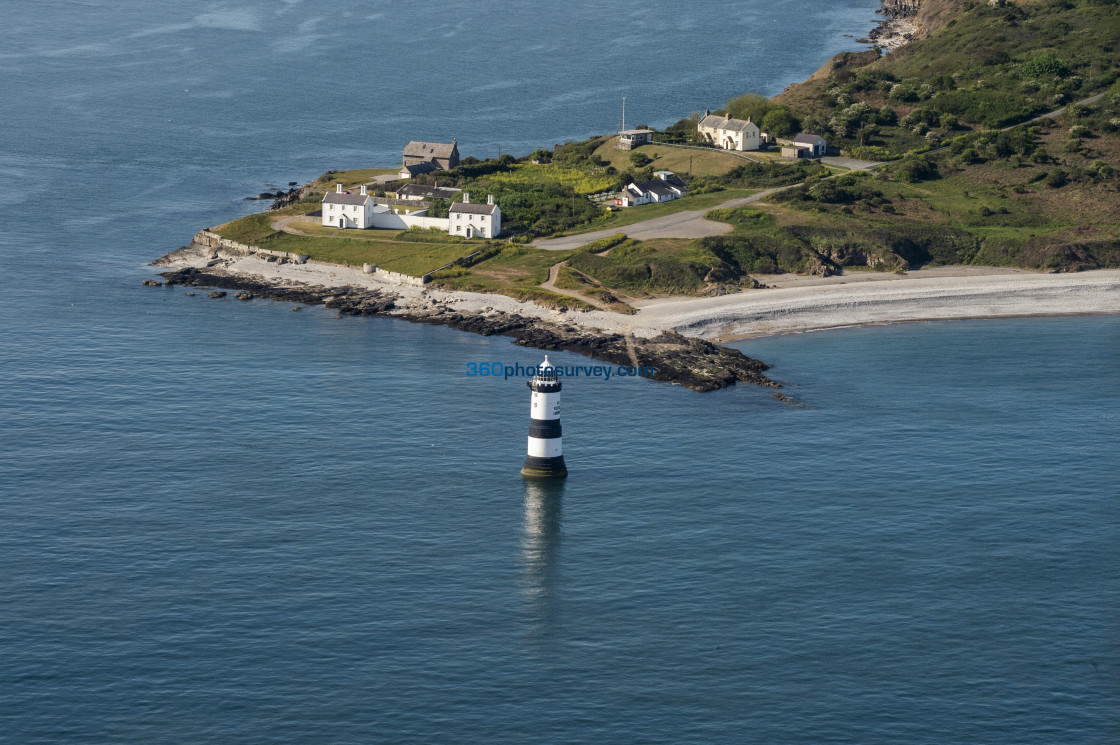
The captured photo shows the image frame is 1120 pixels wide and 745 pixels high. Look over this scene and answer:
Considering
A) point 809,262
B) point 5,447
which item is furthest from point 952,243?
point 5,447

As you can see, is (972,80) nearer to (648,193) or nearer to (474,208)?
(648,193)

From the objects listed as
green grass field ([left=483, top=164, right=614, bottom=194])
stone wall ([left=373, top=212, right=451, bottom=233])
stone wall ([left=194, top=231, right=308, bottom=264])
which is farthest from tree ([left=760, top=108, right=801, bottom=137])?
stone wall ([left=194, top=231, right=308, bottom=264])

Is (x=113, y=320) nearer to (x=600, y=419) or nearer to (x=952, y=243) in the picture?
(x=600, y=419)

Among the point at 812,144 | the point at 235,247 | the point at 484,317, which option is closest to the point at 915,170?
the point at 812,144

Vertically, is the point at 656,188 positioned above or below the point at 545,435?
above

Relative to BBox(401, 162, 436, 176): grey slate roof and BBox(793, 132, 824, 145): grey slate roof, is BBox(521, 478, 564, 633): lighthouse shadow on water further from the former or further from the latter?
BBox(793, 132, 824, 145): grey slate roof
